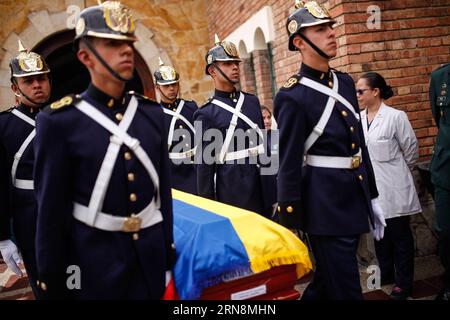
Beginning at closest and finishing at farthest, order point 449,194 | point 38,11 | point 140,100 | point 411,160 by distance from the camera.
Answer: point 140,100
point 449,194
point 411,160
point 38,11

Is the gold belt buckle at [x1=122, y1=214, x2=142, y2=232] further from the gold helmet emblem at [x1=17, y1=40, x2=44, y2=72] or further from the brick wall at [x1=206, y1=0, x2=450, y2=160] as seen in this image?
the brick wall at [x1=206, y1=0, x2=450, y2=160]

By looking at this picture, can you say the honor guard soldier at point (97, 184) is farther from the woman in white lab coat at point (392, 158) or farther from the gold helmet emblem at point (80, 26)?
the woman in white lab coat at point (392, 158)

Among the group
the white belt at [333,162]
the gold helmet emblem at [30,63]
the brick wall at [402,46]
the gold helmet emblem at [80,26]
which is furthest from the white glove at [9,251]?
the brick wall at [402,46]

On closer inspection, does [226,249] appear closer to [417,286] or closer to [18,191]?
[18,191]

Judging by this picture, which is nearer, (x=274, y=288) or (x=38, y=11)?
(x=274, y=288)

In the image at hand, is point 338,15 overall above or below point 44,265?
above

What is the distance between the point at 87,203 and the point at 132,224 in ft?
0.74

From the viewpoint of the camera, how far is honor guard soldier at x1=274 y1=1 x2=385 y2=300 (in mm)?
2666

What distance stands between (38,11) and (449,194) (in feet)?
28.1

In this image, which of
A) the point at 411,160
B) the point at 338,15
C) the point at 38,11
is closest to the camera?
the point at 411,160

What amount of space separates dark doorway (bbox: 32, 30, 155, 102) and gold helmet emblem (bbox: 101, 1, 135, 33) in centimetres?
361

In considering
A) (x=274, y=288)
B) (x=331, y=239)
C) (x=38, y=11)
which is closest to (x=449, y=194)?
(x=331, y=239)
